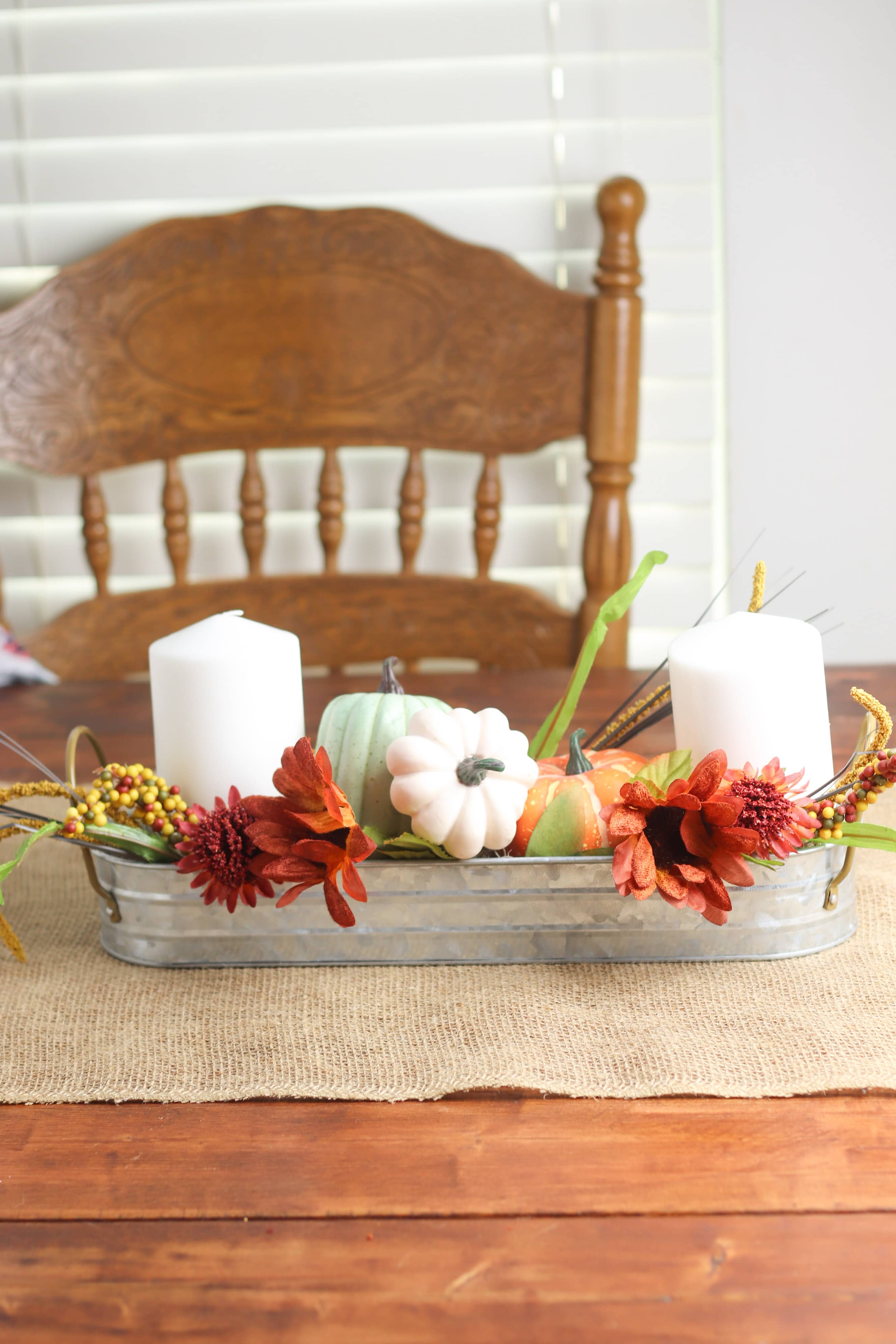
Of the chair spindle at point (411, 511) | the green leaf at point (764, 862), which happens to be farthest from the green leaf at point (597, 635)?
the chair spindle at point (411, 511)

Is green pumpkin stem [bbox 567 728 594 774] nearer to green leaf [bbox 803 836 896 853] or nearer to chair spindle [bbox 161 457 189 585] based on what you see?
green leaf [bbox 803 836 896 853]

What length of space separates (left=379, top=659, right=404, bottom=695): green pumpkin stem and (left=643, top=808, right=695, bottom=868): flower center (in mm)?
151

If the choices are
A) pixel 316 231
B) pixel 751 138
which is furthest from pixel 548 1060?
pixel 751 138

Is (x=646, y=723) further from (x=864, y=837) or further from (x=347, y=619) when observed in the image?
(x=347, y=619)

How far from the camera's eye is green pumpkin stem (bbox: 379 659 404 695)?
0.56 meters

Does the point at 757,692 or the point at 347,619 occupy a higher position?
the point at 757,692

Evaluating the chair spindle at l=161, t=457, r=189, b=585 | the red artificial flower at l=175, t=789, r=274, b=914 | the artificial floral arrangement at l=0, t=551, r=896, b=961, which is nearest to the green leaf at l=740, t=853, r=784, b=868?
the artificial floral arrangement at l=0, t=551, r=896, b=961

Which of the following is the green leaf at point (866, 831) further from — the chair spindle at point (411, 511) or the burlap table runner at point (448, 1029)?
the chair spindle at point (411, 511)

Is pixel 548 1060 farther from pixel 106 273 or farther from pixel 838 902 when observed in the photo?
pixel 106 273

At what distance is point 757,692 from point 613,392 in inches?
38.5

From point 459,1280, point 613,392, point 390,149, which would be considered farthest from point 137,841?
point 390,149

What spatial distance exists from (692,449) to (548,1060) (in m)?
1.32

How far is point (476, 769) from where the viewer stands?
0.48m

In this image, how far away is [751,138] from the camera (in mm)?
1554
